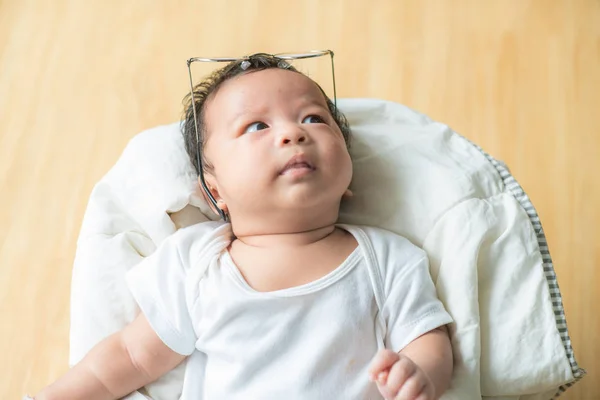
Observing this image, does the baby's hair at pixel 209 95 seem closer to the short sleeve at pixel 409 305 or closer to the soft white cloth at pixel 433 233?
the soft white cloth at pixel 433 233

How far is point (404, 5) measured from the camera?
1526 millimetres

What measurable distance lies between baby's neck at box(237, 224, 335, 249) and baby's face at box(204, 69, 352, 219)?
0.13 feet

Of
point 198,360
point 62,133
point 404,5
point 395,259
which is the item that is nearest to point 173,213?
point 198,360

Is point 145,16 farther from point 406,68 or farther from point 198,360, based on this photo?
point 198,360

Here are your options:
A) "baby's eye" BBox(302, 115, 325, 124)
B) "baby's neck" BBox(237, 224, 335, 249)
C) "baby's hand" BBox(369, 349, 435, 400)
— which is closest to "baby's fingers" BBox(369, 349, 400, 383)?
"baby's hand" BBox(369, 349, 435, 400)

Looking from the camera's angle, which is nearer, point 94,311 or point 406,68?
point 94,311

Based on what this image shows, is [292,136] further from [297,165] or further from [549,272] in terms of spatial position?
[549,272]

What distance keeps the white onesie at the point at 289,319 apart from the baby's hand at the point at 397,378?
8cm

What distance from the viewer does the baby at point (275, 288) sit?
862 mm

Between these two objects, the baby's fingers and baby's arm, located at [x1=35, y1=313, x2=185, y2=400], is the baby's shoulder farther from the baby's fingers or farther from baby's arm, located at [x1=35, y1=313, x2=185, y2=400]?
the baby's fingers

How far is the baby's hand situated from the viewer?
765mm

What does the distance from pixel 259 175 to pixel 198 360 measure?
0.26 meters

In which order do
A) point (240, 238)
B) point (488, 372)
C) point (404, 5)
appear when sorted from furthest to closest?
point (404, 5) < point (240, 238) < point (488, 372)

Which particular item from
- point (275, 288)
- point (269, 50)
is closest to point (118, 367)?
point (275, 288)
